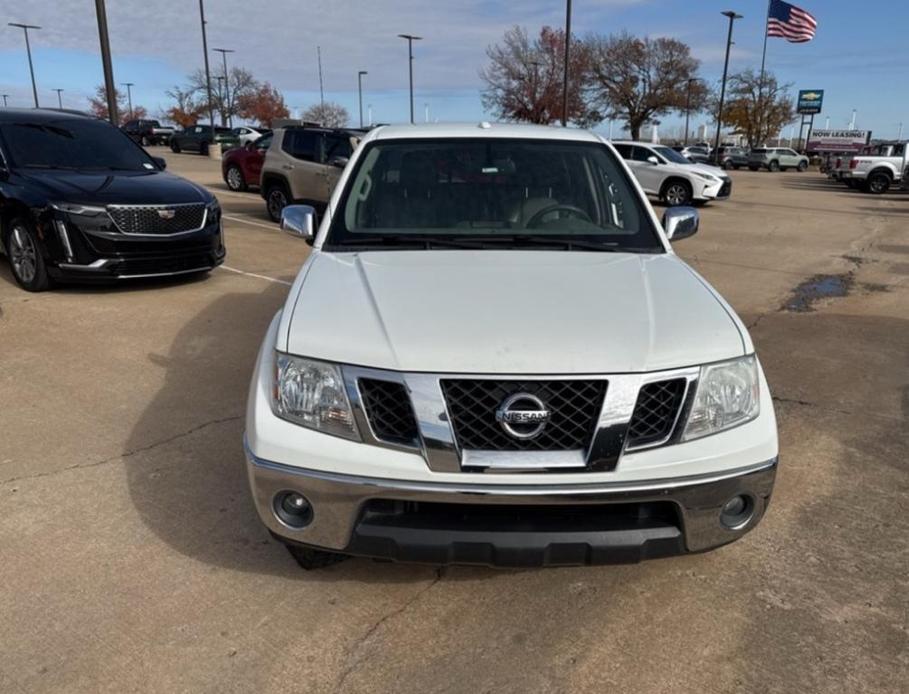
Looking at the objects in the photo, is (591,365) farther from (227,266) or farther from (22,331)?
(227,266)

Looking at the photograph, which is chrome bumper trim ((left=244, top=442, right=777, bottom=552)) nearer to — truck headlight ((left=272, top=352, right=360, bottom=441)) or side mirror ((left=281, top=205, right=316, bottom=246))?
truck headlight ((left=272, top=352, right=360, bottom=441))

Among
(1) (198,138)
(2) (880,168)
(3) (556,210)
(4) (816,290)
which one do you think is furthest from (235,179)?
(1) (198,138)

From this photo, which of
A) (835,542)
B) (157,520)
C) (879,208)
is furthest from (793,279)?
(879,208)

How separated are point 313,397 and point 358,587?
90 cm

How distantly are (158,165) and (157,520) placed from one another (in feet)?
20.5

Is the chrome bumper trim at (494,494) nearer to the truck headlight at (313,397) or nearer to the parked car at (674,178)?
the truck headlight at (313,397)

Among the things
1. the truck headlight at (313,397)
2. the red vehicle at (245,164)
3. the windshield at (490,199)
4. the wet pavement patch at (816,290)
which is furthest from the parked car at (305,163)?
the truck headlight at (313,397)

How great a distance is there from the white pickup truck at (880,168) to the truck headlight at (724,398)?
27905 mm

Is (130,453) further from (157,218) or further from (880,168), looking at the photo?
(880,168)

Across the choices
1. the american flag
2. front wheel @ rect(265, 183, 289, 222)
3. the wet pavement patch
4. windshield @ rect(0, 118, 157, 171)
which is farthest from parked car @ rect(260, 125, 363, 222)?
the american flag

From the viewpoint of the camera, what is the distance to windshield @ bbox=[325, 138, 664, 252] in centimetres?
345

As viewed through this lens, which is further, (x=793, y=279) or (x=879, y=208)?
(x=879, y=208)

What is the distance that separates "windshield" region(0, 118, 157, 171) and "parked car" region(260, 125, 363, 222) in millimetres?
3874

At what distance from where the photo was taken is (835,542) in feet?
10.4
